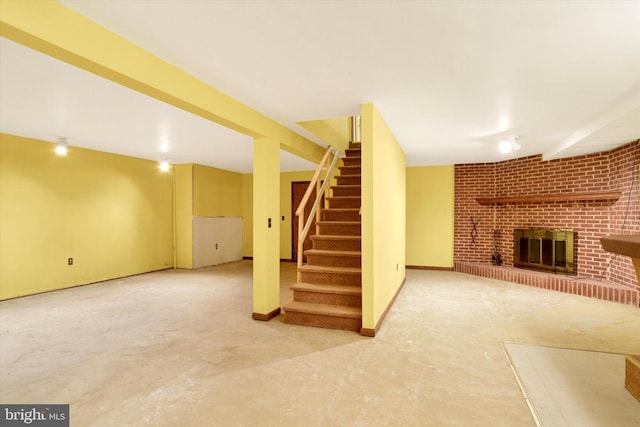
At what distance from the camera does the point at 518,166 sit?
6215mm

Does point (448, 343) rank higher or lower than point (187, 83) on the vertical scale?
lower

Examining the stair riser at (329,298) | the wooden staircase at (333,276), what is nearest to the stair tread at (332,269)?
the wooden staircase at (333,276)

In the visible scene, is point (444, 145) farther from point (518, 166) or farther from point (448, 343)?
point (448, 343)

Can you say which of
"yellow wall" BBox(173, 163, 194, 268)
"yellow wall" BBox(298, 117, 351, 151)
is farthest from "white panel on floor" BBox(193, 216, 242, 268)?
"yellow wall" BBox(298, 117, 351, 151)

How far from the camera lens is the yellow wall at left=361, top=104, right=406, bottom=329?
Result: 3.20 metres

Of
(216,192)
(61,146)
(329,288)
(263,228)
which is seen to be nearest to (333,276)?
(329,288)

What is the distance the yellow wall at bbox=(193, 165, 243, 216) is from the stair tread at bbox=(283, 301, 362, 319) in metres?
4.46

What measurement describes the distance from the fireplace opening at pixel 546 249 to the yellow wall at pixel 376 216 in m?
3.34

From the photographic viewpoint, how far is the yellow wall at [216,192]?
23.8 ft

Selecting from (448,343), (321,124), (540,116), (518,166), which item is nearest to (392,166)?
(321,124)

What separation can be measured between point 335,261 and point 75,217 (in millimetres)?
4472

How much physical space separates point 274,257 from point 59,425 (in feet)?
7.84

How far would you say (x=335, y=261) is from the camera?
13.5 feet

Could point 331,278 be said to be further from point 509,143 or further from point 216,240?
point 216,240
